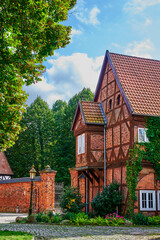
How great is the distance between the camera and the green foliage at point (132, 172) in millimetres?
18859

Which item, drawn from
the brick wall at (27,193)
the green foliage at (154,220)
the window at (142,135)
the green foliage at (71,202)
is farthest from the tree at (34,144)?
the green foliage at (154,220)

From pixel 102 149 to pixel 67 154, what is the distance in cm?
1982

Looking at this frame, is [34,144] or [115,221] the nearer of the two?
[115,221]

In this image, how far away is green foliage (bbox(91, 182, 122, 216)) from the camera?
19.6 meters

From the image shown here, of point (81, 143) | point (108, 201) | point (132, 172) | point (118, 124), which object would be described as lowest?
point (108, 201)

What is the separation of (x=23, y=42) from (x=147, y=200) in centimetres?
1201

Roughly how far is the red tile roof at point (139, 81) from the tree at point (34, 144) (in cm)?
2306

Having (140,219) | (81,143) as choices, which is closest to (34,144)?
(81,143)

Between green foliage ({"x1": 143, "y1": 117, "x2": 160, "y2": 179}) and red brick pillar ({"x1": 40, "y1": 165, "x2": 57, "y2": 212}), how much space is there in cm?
893

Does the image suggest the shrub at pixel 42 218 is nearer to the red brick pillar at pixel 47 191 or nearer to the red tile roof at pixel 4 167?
the red brick pillar at pixel 47 191

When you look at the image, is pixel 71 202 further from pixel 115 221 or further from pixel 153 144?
pixel 153 144

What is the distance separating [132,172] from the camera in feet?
62.5

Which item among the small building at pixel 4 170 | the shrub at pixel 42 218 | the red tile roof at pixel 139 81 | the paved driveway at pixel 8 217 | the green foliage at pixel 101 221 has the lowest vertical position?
the paved driveway at pixel 8 217

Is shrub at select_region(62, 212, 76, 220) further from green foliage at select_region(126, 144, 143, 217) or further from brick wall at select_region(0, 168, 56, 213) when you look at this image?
brick wall at select_region(0, 168, 56, 213)
